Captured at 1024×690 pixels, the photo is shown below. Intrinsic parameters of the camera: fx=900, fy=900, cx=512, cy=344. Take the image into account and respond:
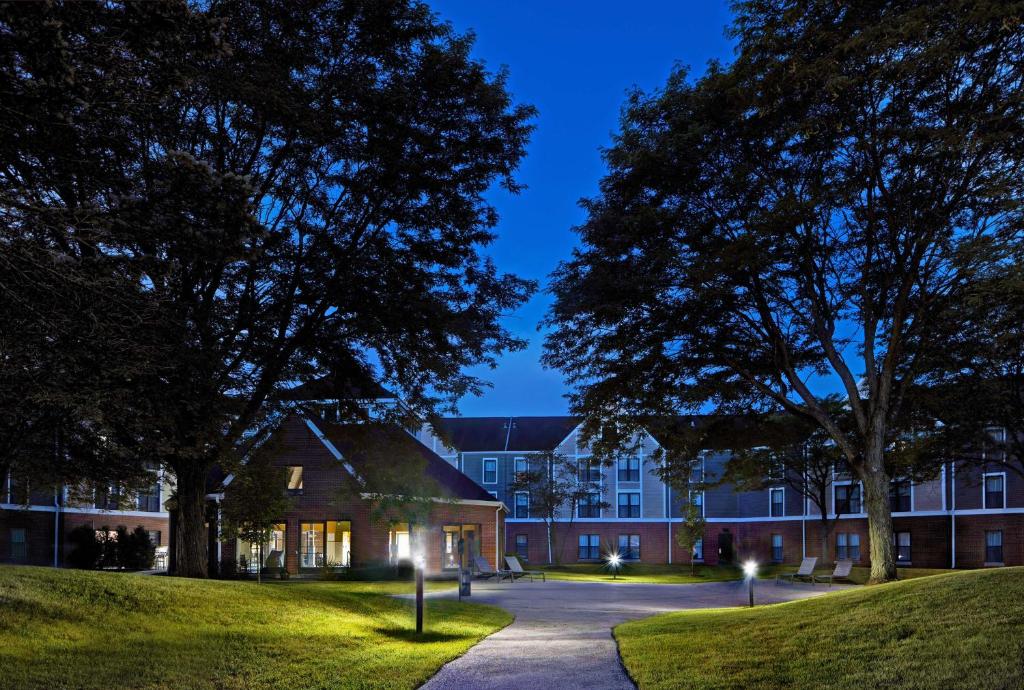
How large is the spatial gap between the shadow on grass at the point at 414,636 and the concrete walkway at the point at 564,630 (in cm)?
75

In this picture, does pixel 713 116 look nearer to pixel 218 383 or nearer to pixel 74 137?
pixel 218 383

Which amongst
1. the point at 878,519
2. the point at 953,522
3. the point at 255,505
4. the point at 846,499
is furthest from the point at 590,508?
the point at 878,519

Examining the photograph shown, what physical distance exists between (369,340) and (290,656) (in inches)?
369

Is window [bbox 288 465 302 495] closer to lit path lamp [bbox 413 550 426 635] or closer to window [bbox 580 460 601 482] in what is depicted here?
lit path lamp [bbox 413 550 426 635]

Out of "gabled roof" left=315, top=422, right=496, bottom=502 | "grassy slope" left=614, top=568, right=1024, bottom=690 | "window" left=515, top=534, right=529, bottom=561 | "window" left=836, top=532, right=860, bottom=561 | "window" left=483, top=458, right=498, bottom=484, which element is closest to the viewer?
"grassy slope" left=614, top=568, right=1024, bottom=690

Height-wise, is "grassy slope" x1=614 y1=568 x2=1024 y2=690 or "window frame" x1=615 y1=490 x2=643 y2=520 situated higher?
"grassy slope" x1=614 y1=568 x2=1024 y2=690

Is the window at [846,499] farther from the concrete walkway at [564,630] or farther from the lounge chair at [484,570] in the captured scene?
the lounge chair at [484,570]

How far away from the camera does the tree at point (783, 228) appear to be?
1780 centimetres

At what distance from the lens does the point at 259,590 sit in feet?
63.7

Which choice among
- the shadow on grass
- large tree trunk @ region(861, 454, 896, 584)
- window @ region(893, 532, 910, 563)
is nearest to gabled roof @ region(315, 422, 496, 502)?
the shadow on grass

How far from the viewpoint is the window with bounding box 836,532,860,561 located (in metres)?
55.5

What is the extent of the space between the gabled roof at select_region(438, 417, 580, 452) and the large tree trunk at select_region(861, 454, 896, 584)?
45.2 meters

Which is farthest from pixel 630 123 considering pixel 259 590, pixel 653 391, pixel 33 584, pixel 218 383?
pixel 33 584

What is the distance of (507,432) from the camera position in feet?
236
